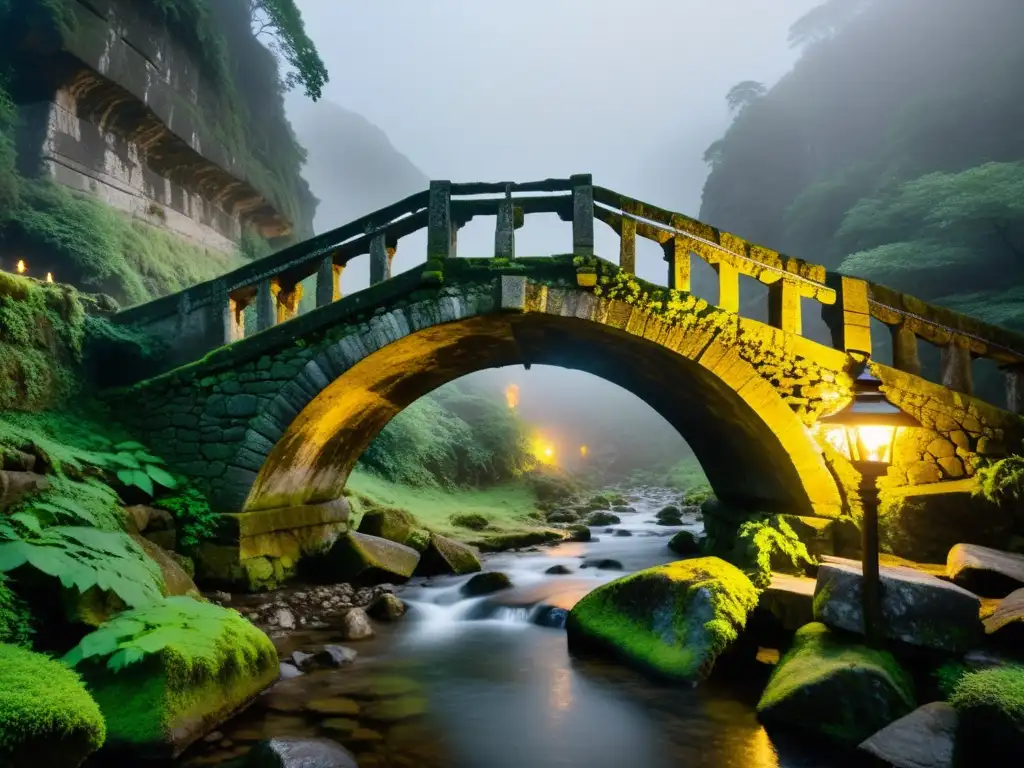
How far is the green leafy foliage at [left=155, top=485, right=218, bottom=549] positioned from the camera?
Answer: 764cm

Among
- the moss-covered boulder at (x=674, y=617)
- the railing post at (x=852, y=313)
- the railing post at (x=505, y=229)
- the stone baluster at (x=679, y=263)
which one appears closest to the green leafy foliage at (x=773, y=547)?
the moss-covered boulder at (x=674, y=617)

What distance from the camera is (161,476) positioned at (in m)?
7.47

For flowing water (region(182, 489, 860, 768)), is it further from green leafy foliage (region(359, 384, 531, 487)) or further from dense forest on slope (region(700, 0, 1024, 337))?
dense forest on slope (region(700, 0, 1024, 337))

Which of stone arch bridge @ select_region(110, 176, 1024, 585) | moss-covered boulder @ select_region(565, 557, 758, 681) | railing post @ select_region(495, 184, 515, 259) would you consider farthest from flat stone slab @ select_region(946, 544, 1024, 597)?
railing post @ select_region(495, 184, 515, 259)

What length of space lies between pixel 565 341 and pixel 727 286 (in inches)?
95.9

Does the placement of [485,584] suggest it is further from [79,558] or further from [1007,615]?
[1007,615]

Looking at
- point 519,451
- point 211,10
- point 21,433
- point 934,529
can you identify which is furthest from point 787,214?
point 21,433

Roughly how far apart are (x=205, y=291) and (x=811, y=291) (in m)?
8.43

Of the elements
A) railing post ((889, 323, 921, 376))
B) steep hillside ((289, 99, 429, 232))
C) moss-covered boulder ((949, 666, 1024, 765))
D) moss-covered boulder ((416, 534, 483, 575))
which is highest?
steep hillside ((289, 99, 429, 232))

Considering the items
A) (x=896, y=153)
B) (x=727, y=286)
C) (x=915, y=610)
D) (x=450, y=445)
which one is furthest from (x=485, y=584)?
(x=896, y=153)

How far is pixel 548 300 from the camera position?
7.50 meters

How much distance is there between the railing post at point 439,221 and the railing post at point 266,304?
2507mm

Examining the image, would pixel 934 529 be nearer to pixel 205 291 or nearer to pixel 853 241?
pixel 205 291

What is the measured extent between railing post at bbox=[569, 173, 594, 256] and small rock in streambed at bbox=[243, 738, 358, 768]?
225 inches
